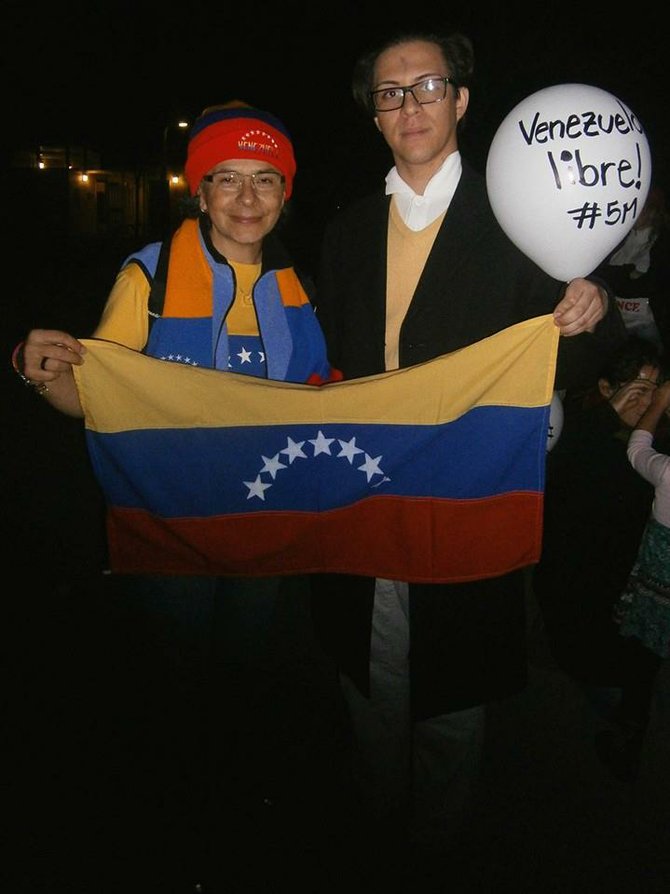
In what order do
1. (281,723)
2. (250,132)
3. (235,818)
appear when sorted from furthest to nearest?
(281,723)
(235,818)
(250,132)

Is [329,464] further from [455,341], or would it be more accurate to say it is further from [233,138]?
[233,138]

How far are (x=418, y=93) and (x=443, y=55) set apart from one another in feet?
0.48

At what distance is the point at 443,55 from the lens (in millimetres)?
2004

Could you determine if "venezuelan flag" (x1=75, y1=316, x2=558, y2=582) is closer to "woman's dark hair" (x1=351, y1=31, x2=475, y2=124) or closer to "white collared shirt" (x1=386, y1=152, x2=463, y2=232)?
"white collared shirt" (x1=386, y1=152, x2=463, y2=232)

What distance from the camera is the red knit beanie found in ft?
6.97

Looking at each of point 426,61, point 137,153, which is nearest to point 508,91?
point 426,61

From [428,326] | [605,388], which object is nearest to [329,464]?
[428,326]

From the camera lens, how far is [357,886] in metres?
2.23

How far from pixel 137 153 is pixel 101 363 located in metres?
44.4

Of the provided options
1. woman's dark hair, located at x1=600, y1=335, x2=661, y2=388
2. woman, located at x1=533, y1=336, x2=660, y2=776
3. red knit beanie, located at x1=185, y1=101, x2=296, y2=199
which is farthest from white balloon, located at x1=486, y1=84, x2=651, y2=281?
woman's dark hair, located at x1=600, y1=335, x2=661, y2=388

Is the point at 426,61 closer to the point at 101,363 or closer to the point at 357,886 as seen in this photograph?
the point at 101,363

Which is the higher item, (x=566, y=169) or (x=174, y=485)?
(x=566, y=169)

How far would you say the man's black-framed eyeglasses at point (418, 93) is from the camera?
198cm

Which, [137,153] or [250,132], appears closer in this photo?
[250,132]
